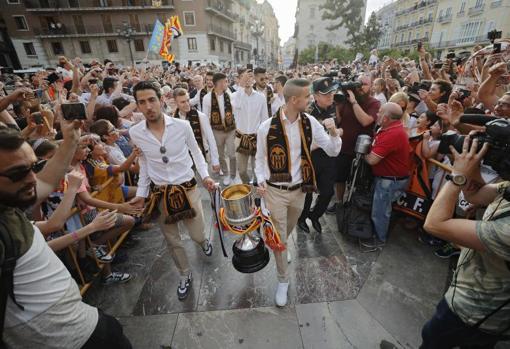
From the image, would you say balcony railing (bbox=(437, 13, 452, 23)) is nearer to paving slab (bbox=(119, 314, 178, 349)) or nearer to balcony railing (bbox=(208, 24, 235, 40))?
balcony railing (bbox=(208, 24, 235, 40))

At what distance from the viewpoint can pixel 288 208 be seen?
304cm

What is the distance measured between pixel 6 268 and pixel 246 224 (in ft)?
5.68

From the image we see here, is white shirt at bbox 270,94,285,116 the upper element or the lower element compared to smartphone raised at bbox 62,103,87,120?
lower

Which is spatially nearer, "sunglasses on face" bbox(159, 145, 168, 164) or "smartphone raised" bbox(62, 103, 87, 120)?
"smartphone raised" bbox(62, 103, 87, 120)

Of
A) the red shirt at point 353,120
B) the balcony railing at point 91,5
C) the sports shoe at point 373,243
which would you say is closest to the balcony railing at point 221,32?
the balcony railing at point 91,5

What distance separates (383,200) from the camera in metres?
3.59

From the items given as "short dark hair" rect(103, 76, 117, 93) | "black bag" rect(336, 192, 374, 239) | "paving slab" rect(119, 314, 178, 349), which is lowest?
"paving slab" rect(119, 314, 178, 349)

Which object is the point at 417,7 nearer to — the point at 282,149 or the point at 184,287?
the point at 282,149

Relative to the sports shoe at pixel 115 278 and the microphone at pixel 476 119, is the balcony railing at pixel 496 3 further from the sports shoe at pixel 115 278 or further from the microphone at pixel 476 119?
the sports shoe at pixel 115 278

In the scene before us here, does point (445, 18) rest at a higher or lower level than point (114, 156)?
higher

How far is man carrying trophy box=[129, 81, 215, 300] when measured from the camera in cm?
276

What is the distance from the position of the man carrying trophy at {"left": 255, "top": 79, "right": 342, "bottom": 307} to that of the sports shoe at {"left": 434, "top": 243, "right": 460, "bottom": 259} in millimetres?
2169

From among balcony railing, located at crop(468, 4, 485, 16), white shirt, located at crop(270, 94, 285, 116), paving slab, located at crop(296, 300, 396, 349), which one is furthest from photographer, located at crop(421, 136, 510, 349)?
balcony railing, located at crop(468, 4, 485, 16)

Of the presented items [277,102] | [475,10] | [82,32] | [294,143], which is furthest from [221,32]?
[294,143]
